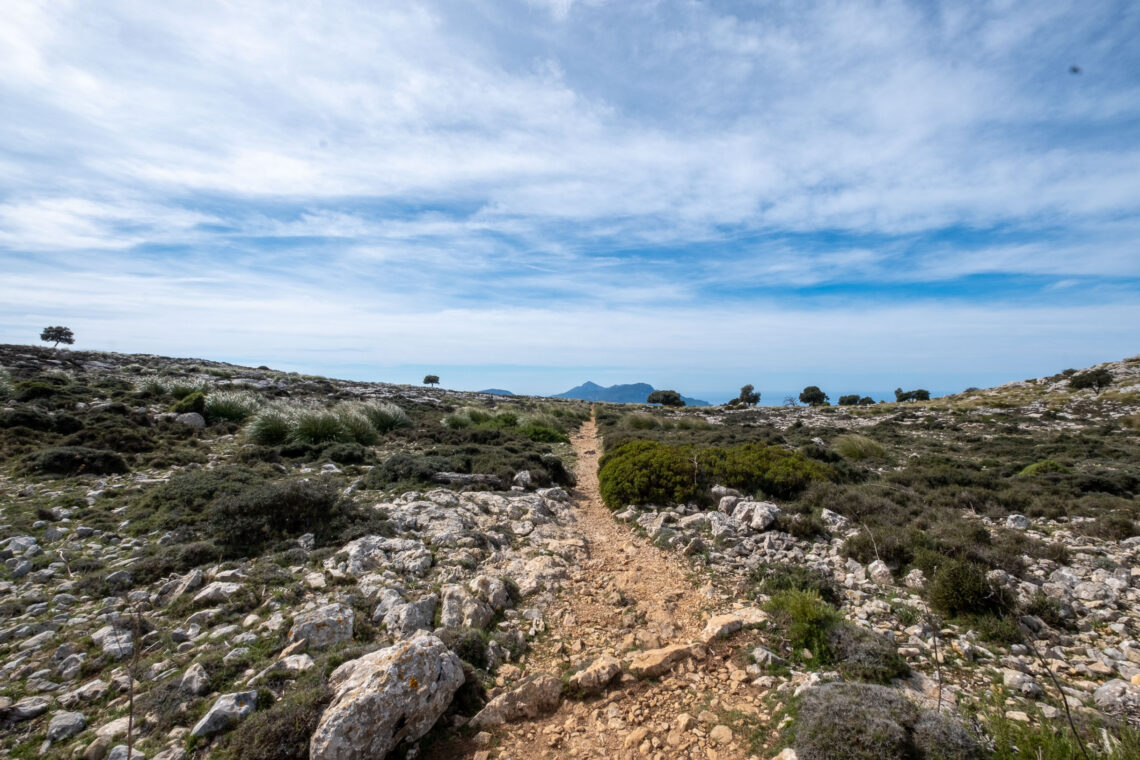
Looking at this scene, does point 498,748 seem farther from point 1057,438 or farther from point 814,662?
point 1057,438

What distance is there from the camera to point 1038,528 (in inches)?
378

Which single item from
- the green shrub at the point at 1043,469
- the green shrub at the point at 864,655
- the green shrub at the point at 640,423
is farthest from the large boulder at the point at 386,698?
the green shrub at the point at 640,423

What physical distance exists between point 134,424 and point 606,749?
17.5 m

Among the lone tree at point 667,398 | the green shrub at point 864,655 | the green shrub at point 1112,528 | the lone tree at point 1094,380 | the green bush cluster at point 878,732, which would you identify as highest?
the lone tree at point 1094,380

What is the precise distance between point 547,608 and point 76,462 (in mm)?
11903

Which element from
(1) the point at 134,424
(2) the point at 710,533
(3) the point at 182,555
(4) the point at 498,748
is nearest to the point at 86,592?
(3) the point at 182,555

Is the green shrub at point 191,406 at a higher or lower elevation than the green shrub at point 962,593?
higher

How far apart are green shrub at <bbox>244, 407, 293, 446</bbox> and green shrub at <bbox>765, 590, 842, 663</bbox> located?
15.3 metres

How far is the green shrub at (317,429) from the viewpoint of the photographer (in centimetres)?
1525

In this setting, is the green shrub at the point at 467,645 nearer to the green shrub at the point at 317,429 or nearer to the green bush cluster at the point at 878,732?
the green bush cluster at the point at 878,732

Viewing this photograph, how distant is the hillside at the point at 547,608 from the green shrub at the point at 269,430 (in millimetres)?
1979

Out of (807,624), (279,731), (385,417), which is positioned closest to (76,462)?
(385,417)

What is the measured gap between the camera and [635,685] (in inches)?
196

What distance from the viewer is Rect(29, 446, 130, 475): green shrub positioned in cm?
Answer: 1005
